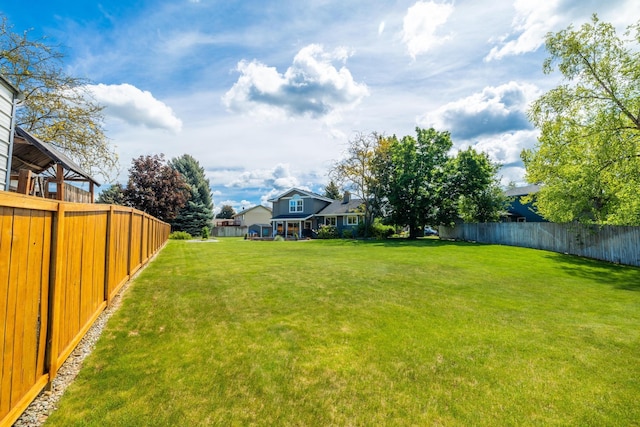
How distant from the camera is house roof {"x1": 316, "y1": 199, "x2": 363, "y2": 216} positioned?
34281 millimetres

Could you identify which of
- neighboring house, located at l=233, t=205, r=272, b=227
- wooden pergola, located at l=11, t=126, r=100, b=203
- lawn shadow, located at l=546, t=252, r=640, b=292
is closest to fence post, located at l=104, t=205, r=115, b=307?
wooden pergola, located at l=11, t=126, r=100, b=203

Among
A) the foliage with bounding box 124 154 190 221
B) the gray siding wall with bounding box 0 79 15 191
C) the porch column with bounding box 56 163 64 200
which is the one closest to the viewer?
the gray siding wall with bounding box 0 79 15 191

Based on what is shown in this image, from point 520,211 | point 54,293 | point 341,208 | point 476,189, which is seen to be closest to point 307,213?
point 341,208

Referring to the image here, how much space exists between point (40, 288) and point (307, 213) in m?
34.1

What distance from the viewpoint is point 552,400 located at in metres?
2.88

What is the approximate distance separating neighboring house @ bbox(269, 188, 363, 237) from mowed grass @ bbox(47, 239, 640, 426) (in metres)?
27.3

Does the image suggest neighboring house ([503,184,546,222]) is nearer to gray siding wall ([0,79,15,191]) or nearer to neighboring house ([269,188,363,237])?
neighboring house ([269,188,363,237])

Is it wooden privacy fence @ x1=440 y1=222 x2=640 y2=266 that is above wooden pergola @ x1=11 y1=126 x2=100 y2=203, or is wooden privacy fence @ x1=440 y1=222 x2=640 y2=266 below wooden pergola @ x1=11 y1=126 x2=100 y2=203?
below

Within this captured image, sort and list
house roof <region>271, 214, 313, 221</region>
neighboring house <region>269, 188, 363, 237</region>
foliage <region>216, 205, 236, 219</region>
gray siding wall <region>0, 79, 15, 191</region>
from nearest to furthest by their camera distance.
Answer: gray siding wall <region>0, 79, 15, 191</region>
neighboring house <region>269, 188, 363, 237</region>
house roof <region>271, 214, 313, 221</region>
foliage <region>216, 205, 236, 219</region>

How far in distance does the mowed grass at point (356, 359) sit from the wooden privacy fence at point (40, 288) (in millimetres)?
387

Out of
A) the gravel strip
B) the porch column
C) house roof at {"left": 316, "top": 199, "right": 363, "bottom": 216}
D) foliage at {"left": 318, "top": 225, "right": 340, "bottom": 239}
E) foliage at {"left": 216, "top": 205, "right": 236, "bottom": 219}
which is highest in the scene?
foliage at {"left": 216, "top": 205, "right": 236, "bottom": 219}

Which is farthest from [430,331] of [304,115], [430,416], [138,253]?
[304,115]

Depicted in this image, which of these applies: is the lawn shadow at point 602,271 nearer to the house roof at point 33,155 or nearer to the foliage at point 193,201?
the house roof at point 33,155

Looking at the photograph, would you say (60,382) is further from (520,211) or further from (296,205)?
Result: (520,211)
